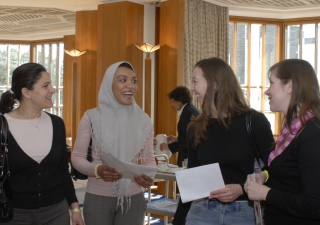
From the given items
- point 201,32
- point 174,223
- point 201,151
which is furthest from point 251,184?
point 201,32

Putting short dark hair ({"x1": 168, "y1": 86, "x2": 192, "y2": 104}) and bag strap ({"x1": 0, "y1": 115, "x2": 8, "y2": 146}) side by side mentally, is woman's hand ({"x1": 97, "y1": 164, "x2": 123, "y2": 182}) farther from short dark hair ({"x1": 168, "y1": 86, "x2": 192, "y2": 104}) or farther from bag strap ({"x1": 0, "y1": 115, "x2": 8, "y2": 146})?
short dark hair ({"x1": 168, "y1": 86, "x2": 192, "y2": 104})

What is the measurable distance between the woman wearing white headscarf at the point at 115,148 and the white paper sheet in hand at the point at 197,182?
2.22 feet

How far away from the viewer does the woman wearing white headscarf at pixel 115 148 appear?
9.78 feet

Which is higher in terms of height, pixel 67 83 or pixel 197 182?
pixel 67 83

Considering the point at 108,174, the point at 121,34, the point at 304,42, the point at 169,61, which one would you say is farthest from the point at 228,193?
the point at 304,42

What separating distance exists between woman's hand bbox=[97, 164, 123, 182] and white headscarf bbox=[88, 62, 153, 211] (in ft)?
0.53

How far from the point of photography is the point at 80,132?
10.2ft

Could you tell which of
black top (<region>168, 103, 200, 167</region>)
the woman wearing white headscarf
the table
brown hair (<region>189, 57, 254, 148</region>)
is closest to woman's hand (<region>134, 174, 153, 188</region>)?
the woman wearing white headscarf

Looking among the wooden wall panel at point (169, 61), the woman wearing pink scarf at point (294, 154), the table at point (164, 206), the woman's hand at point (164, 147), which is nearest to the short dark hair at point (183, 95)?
the woman's hand at point (164, 147)

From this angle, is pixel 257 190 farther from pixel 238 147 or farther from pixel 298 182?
pixel 238 147

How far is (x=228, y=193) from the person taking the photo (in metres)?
2.31

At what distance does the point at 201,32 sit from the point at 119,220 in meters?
7.52

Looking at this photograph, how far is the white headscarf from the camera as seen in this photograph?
312cm

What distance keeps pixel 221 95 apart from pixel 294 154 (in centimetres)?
64
